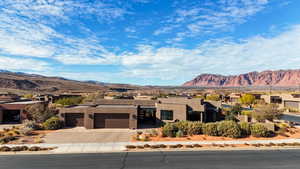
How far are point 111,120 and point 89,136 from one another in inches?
216

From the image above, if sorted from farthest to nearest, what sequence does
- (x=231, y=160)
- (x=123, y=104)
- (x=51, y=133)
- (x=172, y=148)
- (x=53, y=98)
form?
(x=53, y=98), (x=123, y=104), (x=51, y=133), (x=172, y=148), (x=231, y=160)

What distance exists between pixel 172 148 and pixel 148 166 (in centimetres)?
545

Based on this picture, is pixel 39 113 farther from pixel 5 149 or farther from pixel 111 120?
pixel 111 120

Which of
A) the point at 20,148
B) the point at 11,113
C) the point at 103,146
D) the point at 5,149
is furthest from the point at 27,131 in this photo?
the point at 103,146

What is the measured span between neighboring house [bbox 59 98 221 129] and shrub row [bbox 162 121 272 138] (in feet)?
17.8

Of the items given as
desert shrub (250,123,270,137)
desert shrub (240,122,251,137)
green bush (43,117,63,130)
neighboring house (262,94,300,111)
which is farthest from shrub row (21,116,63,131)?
neighboring house (262,94,300,111)

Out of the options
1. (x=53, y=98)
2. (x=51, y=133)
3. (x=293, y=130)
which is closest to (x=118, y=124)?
(x=51, y=133)

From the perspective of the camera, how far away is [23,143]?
20.2 m

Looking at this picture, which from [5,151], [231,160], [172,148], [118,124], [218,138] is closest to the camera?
[231,160]

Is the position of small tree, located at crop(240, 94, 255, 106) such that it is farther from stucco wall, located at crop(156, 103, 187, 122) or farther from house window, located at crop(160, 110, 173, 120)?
house window, located at crop(160, 110, 173, 120)

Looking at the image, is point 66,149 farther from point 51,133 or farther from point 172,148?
point 172,148

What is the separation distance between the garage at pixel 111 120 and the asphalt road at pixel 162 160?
11255 millimetres

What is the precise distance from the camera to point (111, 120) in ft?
92.4

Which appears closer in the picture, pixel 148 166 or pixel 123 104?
pixel 148 166
